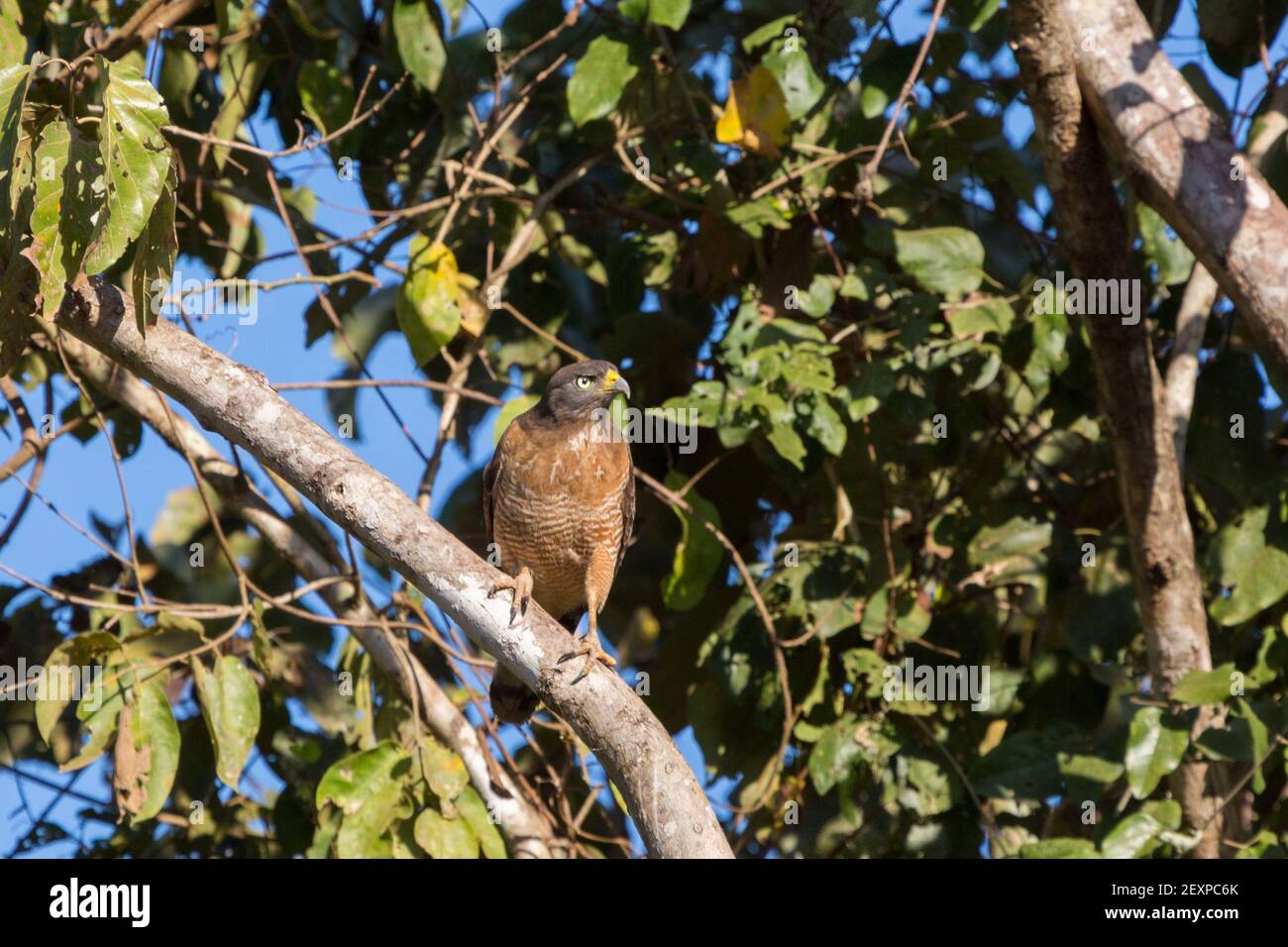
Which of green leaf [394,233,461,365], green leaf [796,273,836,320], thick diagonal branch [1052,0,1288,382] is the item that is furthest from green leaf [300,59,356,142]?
thick diagonal branch [1052,0,1288,382]

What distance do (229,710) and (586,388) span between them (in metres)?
1.52

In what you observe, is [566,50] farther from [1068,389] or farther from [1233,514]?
[1233,514]

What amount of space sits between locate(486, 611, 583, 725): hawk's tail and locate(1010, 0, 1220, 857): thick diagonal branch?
2.10 m

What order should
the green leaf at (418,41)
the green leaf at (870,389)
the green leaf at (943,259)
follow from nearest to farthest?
the green leaf at (870,389), the green leaf at (943,259), the green leaf at (418,41)

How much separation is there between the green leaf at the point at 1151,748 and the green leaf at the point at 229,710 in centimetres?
266

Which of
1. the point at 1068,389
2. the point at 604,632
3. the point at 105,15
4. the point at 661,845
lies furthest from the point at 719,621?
the point at 105,15

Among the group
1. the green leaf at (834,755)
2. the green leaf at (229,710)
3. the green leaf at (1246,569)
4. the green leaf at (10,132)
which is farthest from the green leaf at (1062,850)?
the green leaf at (10,132)

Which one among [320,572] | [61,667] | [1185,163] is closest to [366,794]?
[320,572]

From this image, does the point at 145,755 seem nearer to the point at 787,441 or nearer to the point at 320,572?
the point at 320,572

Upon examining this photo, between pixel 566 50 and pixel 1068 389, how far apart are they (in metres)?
2.27

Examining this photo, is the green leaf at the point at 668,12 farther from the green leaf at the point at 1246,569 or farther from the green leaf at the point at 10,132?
the green leaf at the point at 1246,569

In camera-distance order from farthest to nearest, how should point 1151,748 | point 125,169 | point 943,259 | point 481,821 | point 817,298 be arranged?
point 817,298
point 943,259
point 481,821
point 1151,748
point 125,169

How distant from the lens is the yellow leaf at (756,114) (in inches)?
193

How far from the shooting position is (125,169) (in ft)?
9.57
